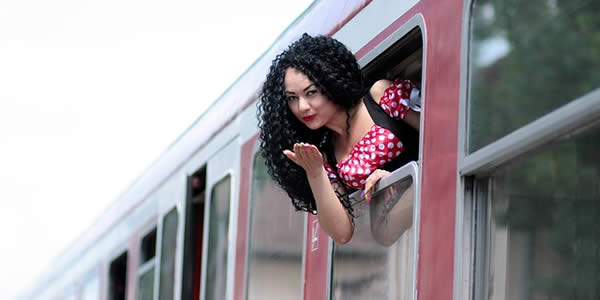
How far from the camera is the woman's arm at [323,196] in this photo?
3.30 meters

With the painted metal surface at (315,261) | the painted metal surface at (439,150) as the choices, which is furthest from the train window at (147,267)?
the painted metal surface at (439,150)

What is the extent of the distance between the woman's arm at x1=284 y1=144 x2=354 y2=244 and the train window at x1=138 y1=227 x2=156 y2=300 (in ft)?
13.0

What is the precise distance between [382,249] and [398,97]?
1.52ft

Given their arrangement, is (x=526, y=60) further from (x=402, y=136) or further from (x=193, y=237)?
(x=193, y=237)

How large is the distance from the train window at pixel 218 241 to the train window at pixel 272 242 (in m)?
0.49

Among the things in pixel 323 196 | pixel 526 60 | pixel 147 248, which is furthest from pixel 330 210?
pixel 147 248

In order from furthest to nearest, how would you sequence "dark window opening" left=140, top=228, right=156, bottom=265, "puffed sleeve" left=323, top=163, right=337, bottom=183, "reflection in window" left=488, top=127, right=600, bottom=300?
"dark window opening" left=140, top=228, right=156, bottom=265 < "puffed sleeve" left=323, top=163, right=337, bottom=183 < "reflection in window" left=488, top=127, right=600, bottom=300

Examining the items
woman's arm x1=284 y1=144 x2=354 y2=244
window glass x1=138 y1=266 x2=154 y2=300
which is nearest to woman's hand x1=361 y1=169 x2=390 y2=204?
woman's arm x1=284 y1=144 x2=354 y2=244

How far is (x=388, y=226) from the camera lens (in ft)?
11.3

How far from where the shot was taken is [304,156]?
10.9 feet

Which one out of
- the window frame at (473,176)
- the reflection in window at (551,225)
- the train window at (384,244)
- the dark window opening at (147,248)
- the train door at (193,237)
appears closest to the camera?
the reflection in window at (551,225)

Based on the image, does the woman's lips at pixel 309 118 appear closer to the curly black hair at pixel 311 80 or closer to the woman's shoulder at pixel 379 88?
the curly black hair at pixel 311 80

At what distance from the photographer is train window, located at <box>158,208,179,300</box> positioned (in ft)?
22.5

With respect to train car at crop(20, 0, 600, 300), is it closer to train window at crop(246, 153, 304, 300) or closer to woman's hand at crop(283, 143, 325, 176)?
train window at crop(246, 153, 304, 300)
